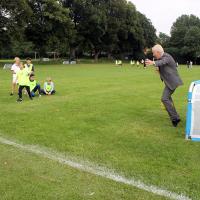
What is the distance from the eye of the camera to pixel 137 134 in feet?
28.8

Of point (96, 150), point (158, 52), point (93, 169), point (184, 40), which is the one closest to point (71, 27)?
point (184, 40)

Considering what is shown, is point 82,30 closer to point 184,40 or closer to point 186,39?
point 186,39

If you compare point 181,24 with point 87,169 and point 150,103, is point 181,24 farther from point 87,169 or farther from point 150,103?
point 87,169

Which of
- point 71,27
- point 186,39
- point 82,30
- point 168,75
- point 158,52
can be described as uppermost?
point 71,27

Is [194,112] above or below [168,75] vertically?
below

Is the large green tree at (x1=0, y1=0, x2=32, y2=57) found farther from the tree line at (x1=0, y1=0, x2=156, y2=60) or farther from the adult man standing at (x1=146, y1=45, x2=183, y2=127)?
the adult man standing at (x1=146, y1=45, x2=183, y2=127)

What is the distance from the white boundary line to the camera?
5.30m

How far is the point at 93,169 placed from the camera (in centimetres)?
627

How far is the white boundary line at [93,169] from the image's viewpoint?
17.4 ft

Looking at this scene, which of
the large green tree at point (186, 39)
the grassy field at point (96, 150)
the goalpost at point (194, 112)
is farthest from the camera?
the large green tree at point (186, 39)

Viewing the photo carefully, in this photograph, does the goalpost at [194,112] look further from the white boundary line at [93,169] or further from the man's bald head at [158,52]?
the white boundary line at [93,169]

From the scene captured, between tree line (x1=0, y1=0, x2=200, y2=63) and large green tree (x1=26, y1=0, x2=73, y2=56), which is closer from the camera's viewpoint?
tree line (x1=0, y1=0, x2=200, y2=63)

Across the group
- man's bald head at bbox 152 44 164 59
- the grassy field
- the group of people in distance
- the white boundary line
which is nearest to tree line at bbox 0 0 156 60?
the group of people in distance

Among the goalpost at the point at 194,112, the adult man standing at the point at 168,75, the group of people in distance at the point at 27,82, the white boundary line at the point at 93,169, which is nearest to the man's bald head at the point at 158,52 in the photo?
the adult man standing at the point at 168,75
